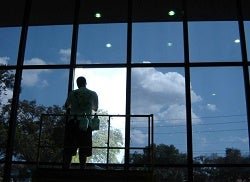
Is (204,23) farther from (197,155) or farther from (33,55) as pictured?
(33,55)

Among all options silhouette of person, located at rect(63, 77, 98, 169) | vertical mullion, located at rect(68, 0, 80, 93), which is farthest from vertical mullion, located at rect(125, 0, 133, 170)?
silhouette of person, located at rect(63, 77, 98, 169)

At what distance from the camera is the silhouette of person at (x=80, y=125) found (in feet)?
16.3

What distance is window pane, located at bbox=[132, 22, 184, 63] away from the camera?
6.98m

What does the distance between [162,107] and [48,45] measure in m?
2.43

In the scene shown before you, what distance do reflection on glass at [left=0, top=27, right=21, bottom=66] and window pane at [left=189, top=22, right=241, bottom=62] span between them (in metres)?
3.22

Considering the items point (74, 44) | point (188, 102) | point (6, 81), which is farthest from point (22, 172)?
point (188, 102)

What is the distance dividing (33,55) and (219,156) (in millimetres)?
3746

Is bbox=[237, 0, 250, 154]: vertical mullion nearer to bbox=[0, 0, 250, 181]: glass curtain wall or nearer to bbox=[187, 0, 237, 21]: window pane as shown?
bbox=[0, 0, 250, 181]: glass curtain wall

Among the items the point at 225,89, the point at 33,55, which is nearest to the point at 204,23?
the point at 225,89

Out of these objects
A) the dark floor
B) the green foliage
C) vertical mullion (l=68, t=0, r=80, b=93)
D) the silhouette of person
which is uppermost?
vertical mullion (l=68, t=0, r=80, b=93)

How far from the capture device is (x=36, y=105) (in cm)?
689

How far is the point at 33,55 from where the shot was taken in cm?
724

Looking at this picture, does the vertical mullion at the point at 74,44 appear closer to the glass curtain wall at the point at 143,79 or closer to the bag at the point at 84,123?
the glass curtain wall at the point at 143,79

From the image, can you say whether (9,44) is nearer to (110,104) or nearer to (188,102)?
(110,104)
